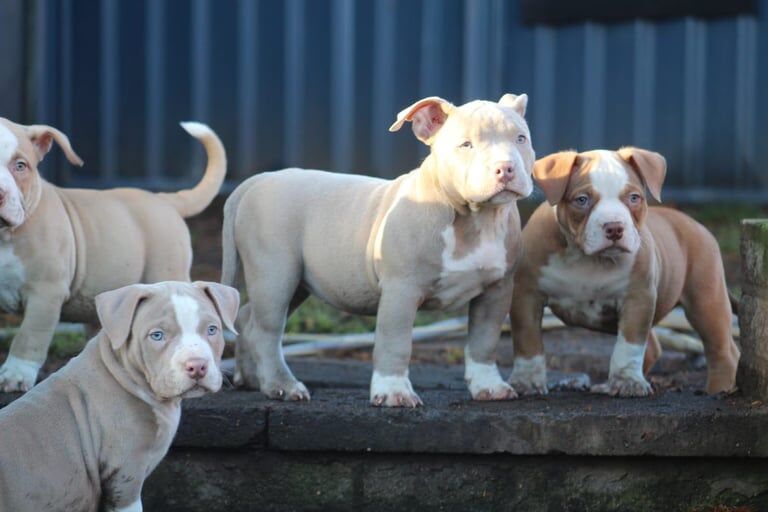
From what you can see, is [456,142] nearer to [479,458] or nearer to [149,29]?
[479,458]

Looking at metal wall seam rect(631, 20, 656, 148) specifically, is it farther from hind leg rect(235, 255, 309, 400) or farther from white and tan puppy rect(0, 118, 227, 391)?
hind leg rect(235, 255, 309, 400)

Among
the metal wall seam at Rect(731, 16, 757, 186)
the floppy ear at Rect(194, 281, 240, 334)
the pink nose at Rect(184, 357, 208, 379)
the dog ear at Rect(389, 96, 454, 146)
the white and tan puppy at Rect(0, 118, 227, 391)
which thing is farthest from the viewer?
the metal wall seam at Rect(731, 16, 757, 186)

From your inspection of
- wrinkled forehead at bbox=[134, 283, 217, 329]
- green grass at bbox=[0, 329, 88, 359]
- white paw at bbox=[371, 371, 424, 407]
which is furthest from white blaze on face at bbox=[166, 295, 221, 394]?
green grass at bbox=[0, 329, 88, 359]

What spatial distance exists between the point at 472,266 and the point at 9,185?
6.25 feet

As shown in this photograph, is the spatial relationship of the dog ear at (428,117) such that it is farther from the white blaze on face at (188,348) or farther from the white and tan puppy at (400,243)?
the white blaze on face at (188,348)

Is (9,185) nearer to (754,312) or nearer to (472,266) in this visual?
(472,266)

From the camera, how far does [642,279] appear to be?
593 cm

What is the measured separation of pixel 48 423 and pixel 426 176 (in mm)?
1856

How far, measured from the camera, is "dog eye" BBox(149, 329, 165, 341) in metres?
4.74

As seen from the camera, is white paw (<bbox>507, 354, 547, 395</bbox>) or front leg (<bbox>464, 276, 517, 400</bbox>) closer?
front leg (<bbox>464, 276, 517, 400</bbox>)

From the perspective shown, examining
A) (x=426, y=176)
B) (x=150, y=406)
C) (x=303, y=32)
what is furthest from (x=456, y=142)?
(x=303, y=32)

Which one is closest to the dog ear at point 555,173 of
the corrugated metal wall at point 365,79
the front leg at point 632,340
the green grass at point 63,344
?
the front leg at point 632,340

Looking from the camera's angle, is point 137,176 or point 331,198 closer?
point 331,198

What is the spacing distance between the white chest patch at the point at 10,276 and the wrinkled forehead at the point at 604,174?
2375 millimetres
